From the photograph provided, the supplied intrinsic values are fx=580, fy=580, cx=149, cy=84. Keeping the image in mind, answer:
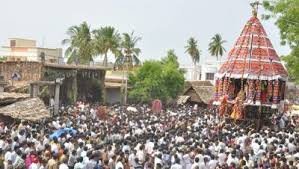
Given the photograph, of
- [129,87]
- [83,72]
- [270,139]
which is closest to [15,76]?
[83,72]

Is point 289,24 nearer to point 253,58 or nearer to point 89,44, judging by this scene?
point 253,58

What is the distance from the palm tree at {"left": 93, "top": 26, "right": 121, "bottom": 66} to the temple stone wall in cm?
1600

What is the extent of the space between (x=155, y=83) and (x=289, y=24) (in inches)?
799

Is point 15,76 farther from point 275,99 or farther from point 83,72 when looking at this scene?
point 275,99

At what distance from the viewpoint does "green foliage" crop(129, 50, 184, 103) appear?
4253 centimetres

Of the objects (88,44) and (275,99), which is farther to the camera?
(88,44)

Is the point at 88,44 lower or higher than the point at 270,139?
higher

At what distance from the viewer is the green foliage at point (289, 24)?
22438 millimetres

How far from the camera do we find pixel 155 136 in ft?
60.7

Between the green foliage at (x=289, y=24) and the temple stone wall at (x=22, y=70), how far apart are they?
675 inches

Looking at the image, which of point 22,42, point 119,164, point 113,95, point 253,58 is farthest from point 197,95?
point 119,164

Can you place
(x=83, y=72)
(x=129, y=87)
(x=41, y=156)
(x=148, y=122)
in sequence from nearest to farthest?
1. (x=41, y=156)
2. (x=148, y=122)
3. (x=83, y=72)
4. (x=129, y=87)

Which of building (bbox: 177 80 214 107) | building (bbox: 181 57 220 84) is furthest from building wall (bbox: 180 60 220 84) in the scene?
building (bbox: 177 80 214 107)

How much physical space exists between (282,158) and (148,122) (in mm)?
9196
